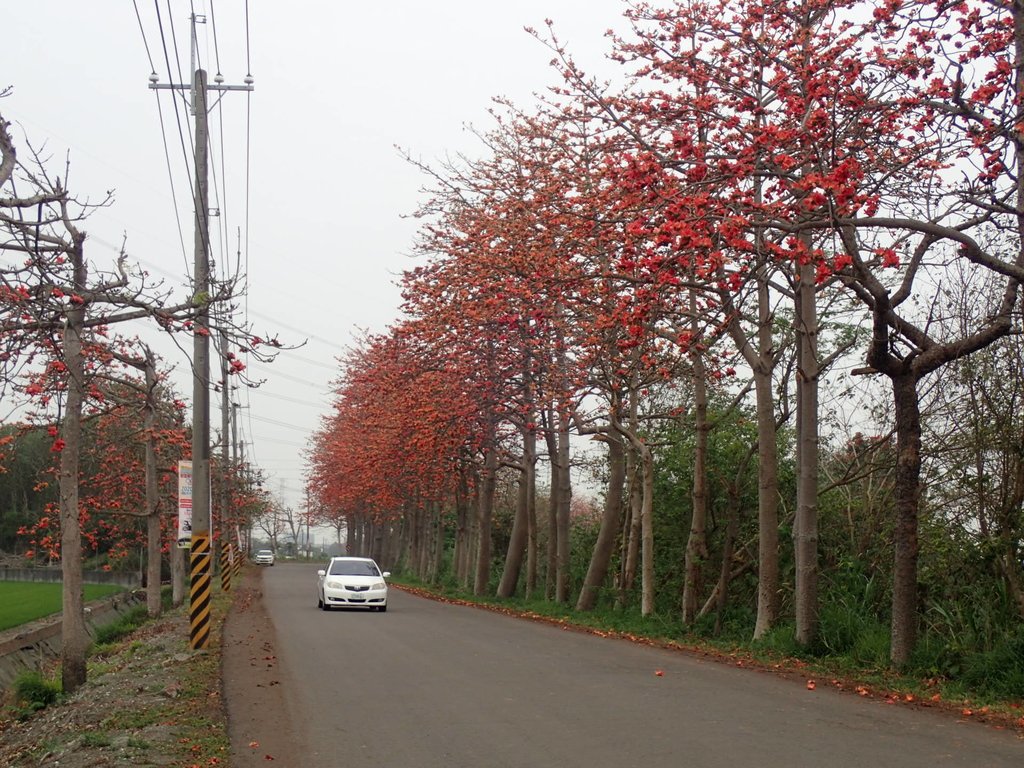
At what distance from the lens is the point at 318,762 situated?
8930 mm

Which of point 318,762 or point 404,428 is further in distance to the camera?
point 404,428

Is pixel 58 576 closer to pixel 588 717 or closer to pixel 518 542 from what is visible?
pixel 518 542

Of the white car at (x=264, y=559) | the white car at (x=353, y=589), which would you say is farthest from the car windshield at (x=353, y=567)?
the white car at (x=264, y=559)

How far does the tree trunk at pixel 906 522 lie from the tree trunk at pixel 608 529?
13.4 metres

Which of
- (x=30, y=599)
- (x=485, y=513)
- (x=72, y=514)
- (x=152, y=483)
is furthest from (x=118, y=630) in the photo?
(x=30, y=599)

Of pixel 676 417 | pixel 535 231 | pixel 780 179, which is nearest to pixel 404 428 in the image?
pixel 676 417

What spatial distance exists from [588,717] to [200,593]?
9.12 meters

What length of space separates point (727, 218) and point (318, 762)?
20.3 feet

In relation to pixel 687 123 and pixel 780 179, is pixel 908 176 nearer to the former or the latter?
pixel 780 179

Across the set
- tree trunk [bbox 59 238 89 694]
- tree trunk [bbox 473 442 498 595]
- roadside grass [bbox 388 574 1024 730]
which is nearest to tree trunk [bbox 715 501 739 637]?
roadside grass [bbox 388 574 1024 730]

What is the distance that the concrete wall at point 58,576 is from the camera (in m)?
64.8

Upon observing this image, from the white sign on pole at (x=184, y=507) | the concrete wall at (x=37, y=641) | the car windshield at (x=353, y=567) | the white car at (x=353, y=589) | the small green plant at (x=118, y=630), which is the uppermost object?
the white sign on pole at (x=184, y=507)

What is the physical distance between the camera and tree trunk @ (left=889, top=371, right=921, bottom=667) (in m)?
13.6

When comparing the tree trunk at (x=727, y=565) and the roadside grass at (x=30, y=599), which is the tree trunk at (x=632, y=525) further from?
the roadside grass at (x=30, y=599)
